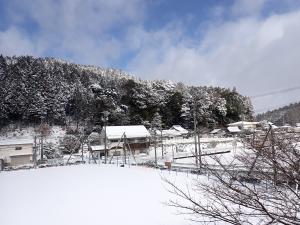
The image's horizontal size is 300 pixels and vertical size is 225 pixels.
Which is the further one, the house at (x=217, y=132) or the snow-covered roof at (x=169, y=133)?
the house at (x=217, y=132)

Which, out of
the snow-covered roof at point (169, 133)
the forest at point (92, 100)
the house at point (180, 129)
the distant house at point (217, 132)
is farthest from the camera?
the distant house at point (217, 132)

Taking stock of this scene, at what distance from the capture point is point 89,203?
1393 cm

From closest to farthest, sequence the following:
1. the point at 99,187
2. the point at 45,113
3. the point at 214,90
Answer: the point at 99,187 → the point at 45,113 → the point at 214,90

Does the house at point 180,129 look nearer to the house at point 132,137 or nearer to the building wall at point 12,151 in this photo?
the house at point 132,137

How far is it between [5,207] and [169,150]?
31.2m

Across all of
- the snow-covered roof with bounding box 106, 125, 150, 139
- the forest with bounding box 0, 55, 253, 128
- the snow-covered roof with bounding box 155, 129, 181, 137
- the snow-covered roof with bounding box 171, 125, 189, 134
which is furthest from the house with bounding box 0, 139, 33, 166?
the snow-covered roof with bounding box 171, 125, 189, 134

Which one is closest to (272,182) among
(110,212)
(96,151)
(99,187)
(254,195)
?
(254,195)

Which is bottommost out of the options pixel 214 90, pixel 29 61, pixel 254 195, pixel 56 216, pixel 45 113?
pixel 56 216

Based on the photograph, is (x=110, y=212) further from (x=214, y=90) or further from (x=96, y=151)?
(x=214, y=90)

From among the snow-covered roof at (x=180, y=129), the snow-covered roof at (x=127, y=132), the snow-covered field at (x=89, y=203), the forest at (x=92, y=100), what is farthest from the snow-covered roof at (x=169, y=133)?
the snow-covered field at (x=89, y=203)

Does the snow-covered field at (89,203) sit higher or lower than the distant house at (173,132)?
lower

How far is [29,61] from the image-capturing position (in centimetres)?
5881

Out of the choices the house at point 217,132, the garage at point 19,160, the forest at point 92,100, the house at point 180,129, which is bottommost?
the garage at point 19,160

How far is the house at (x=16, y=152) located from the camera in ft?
122
